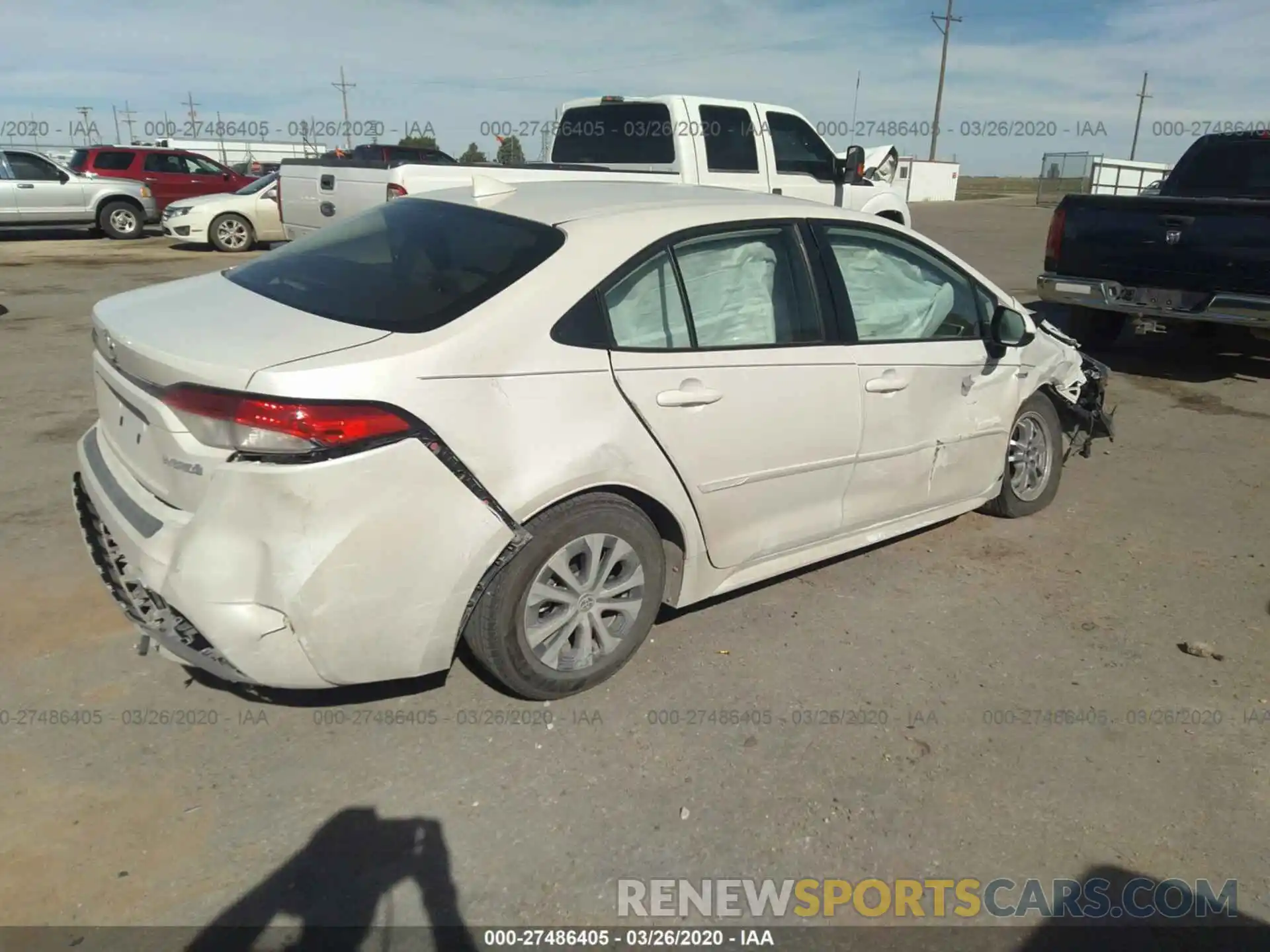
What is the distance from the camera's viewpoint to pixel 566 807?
2.71m

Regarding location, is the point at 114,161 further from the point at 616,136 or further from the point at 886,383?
the point at 886,383

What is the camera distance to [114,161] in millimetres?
19328

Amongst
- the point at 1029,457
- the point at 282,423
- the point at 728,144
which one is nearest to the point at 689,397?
the point at 282,423

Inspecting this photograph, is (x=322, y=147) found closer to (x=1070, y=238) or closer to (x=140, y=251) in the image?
(x=140, y=251)

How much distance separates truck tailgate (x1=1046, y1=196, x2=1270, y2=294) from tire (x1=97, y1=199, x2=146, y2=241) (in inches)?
695

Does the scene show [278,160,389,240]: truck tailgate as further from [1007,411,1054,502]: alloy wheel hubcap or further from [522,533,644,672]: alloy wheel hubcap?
[522,533,644,672]: alloy wheel hubcap

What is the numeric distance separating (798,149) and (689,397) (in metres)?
7.89

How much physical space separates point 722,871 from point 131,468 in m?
2.13

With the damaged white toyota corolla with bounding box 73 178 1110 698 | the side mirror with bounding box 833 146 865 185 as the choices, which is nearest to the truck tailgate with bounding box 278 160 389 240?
the side mirror with bounding box 833 146 865 185

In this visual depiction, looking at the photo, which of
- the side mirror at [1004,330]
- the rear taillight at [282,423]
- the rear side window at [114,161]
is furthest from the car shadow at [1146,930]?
the rear side window at [114,161]

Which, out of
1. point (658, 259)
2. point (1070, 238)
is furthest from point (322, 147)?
point (658, 259)

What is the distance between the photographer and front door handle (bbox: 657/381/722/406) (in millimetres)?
3117

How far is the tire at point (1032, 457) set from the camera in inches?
187

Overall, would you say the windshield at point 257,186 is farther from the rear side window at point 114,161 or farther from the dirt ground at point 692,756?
the dirt ground at point 692,756
